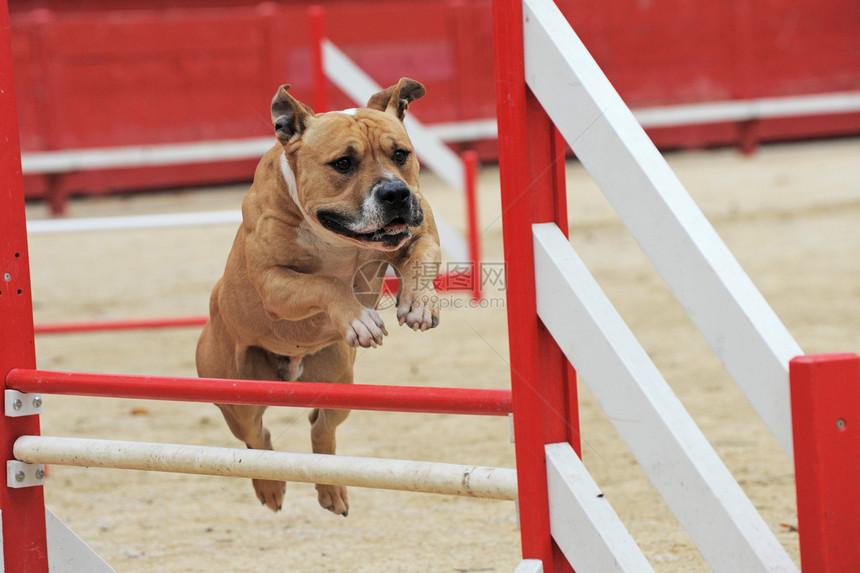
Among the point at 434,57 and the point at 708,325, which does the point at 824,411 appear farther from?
the point at 434,57

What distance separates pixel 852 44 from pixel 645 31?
2.90 meters

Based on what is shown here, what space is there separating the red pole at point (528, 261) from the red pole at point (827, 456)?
1.62 feet

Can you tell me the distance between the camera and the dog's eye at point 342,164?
2439 millimetres

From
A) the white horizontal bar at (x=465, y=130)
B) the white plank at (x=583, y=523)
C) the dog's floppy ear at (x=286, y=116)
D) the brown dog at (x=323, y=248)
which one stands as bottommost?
the white plank at (x=583, y=523)

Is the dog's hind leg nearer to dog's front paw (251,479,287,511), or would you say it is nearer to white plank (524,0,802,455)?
dog's front paw (251,479,287,511)

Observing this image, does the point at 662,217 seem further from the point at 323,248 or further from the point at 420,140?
the point at 420,140

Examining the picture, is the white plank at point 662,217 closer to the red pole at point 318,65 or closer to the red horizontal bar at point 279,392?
the red horizontal bar at point 279,392

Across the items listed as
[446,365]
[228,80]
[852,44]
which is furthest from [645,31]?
[446,365]

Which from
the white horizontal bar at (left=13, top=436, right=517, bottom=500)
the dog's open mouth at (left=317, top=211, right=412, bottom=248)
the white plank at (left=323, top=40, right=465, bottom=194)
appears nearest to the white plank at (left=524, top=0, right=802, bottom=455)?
the white horizontal bar at (left=13, top=436, right=517, bottom=500)

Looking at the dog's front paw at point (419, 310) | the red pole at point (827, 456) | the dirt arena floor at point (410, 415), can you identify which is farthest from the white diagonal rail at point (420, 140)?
the red pole at point (827, 456)

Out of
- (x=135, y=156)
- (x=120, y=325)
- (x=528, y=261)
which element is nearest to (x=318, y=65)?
(x=120, y=325)

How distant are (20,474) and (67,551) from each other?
0.74 feet

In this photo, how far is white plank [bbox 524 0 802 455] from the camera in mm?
1640

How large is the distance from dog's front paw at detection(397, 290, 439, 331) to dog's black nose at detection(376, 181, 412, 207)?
0.20m
